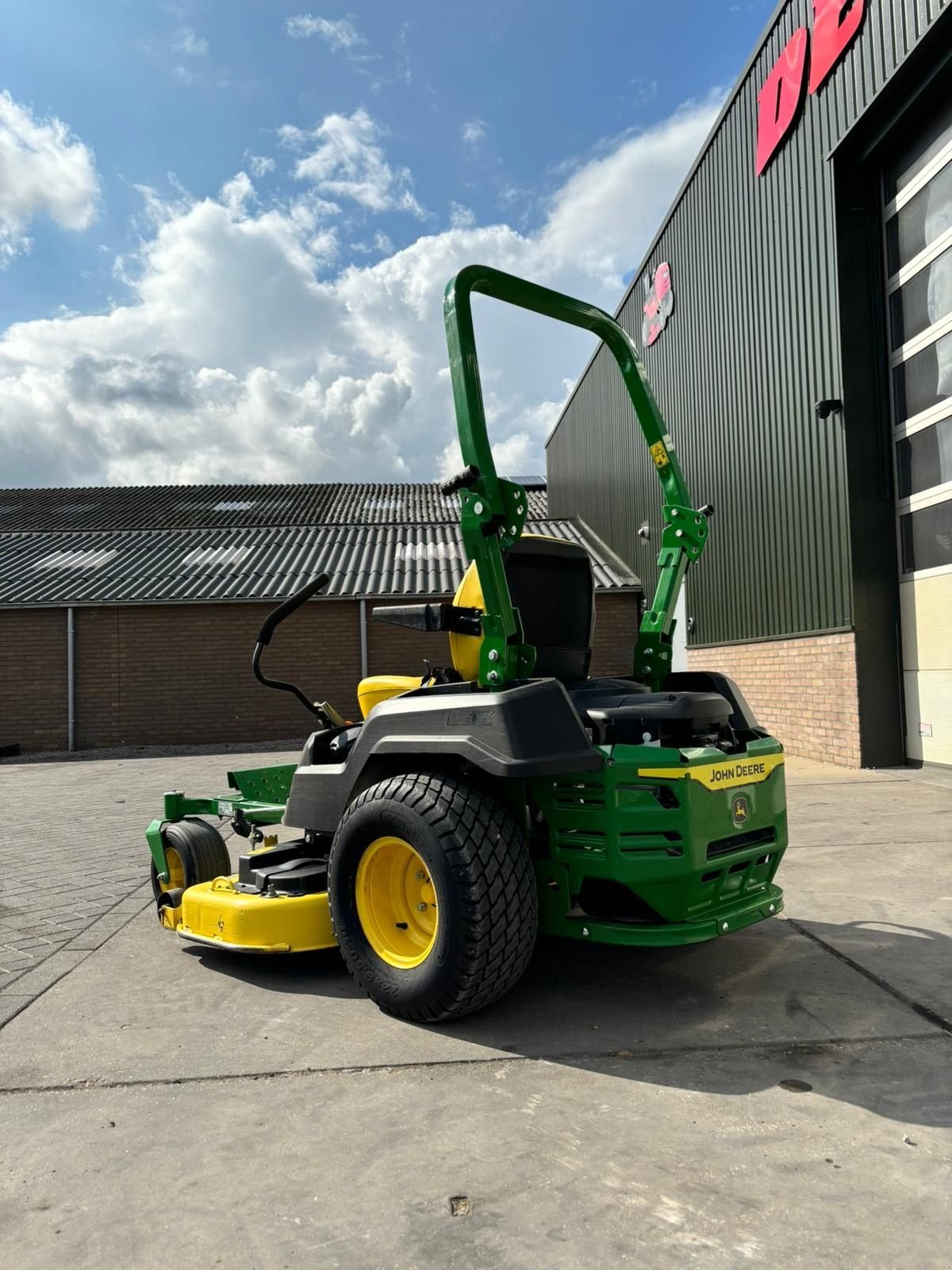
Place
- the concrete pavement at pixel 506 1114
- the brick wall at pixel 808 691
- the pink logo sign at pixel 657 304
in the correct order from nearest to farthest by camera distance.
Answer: the concrete pavement at pixel 506 1114, the brick wall at pixel 808 691, the pink logo sign at pixel 657 304

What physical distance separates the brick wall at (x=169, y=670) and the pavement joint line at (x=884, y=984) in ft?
44.0

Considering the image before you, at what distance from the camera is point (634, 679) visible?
4172 mm

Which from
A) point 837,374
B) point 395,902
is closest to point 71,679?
point 837,374

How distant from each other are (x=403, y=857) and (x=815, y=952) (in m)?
1.84

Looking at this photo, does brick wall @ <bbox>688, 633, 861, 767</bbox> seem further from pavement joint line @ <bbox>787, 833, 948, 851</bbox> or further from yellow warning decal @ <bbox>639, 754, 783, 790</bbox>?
yellow warning decal @ <bbox>639, 754, 783, 790</bbox>

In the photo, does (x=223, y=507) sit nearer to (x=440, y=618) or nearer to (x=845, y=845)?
(x=845, y=845)

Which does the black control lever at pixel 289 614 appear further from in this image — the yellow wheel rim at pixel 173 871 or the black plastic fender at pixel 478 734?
the yellow wheel rim at pixel 173 871

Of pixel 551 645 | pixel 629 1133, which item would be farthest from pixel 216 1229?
pixel 551 645

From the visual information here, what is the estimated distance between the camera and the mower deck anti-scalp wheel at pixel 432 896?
10.2ft

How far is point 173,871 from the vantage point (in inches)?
→ 195

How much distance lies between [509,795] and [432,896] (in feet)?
1.51

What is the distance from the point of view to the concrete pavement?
208 cm

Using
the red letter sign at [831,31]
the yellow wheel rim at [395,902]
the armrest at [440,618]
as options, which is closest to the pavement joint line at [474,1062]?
the yellow wheel rim at [395,902]

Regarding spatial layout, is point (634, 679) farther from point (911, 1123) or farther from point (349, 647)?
point (349, 647)
